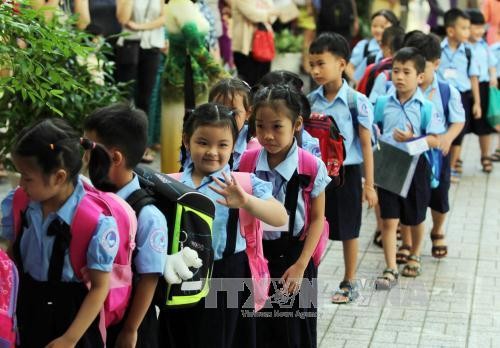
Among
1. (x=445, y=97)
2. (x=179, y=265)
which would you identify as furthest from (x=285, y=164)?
(x=445, y=97)

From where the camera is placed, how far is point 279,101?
185 inches

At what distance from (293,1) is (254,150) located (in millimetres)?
8369

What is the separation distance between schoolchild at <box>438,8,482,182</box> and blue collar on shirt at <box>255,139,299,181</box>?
4.88 metres

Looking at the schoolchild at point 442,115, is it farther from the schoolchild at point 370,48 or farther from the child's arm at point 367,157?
the schoolchild at point 370,48

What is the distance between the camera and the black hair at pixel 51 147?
3.36 m

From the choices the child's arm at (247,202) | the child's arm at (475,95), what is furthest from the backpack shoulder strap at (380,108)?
the child's arm at (475,95)

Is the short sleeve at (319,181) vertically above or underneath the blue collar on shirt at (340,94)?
above

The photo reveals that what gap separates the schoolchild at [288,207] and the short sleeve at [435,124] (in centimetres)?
207

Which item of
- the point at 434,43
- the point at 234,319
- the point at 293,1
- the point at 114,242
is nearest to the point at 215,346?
the point at 234,319

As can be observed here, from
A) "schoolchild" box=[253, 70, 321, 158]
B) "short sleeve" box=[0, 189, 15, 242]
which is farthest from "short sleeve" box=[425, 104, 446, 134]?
"short sleeve" box=[0, 189, 15, 242]

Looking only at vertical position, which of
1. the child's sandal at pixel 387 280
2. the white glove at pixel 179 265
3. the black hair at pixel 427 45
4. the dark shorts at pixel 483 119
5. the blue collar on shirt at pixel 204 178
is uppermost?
the blue collar on shirt at pixel 204 178

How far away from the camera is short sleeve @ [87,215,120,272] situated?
132 inches

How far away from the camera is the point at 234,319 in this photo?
4363 millimetres

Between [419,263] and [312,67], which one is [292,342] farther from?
[419,263]
